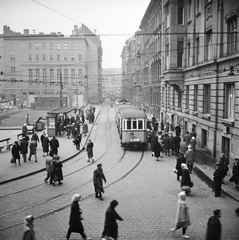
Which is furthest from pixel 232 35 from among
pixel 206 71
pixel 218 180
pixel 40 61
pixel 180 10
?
pixel 40 61

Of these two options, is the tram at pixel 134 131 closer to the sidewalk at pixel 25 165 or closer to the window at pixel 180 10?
the sidewalk at pixel 25 165

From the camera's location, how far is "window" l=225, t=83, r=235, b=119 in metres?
19.7

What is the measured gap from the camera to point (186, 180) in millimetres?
13945

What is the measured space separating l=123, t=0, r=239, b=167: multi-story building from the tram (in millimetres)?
4070

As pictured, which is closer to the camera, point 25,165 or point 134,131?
point 25,165

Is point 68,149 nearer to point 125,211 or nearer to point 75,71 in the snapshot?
point 125,211

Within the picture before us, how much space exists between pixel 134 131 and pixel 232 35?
970 centimetres

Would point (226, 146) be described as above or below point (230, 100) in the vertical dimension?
below

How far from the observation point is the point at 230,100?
20.0 meters

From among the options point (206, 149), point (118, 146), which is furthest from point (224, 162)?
point (118, 146)

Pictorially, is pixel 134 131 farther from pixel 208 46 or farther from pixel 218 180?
pixel 218 180

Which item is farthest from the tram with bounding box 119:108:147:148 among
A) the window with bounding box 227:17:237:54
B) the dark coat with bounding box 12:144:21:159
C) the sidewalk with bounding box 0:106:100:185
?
the dark coat with bounding box 12:144:21:159

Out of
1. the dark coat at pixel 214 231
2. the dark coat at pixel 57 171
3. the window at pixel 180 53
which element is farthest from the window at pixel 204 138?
the dark coat at pixel 214 231

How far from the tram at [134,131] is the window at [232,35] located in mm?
8589
